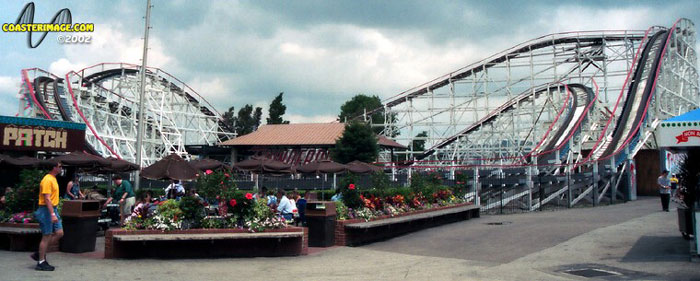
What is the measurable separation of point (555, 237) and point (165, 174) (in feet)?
37.7

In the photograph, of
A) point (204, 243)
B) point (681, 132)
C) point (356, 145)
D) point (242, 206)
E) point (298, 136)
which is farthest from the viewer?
point (298, 136)

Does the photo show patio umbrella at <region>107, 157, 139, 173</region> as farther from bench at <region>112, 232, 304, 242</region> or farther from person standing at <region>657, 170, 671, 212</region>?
person standing at <region>657, 170, 671, 212</region>

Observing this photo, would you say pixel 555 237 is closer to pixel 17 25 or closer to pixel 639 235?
pixel 639 235

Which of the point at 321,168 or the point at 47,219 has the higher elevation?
the point at 321,168

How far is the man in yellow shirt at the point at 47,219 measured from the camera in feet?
27.9

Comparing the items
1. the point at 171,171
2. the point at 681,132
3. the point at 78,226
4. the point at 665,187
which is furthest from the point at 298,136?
the point at 681,132

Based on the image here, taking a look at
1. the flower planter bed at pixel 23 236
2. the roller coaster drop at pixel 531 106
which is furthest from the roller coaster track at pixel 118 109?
the flower planter bed at pixel 23 236

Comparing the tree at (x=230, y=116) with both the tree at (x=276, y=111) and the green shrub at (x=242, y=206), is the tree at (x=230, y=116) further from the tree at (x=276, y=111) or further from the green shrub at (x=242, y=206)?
the green shrub at (x=242, y=206)

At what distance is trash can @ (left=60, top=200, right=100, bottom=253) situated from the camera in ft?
35.0

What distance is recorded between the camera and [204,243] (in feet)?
34.4

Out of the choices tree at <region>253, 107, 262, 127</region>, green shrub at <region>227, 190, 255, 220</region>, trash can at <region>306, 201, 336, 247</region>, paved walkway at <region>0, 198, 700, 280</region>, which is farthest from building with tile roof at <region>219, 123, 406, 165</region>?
green shrub at <region>227, 190, 255, 220</region>

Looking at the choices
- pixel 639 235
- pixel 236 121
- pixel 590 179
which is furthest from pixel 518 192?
pixel 236 121

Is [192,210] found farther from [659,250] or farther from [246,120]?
[246,120]

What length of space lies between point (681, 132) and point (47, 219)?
34.7ft
